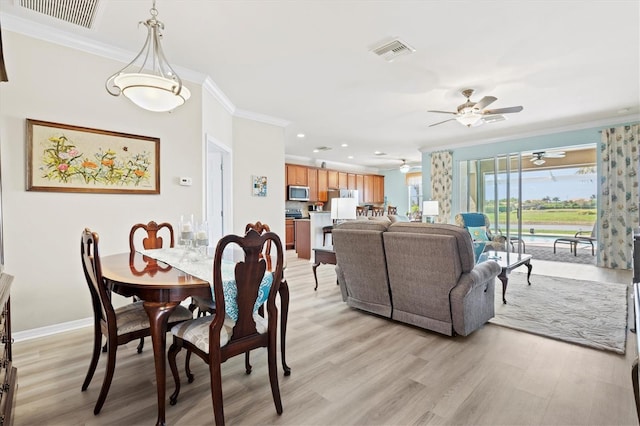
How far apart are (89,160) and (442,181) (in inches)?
268

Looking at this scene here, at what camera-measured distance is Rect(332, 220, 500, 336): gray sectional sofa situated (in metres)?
2.49

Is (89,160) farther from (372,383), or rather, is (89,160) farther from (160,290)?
(372,383)

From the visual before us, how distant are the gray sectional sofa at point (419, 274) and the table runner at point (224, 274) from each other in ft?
4.46

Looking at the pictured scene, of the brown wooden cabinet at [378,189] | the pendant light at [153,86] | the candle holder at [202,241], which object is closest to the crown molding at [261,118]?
the pendant light at [153,86]

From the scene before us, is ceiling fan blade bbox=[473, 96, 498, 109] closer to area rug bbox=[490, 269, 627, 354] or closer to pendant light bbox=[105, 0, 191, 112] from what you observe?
area rug bbox=[490, 269, 627, 354]

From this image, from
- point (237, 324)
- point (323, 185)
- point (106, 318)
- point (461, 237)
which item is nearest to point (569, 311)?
point (461, 237)

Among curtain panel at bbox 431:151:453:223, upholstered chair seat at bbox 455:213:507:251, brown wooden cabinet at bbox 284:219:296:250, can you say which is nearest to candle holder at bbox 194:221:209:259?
upholstered chair seat at bbox 455:213:507:251

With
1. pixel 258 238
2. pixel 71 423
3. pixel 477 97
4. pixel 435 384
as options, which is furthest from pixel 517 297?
pixel 71 423

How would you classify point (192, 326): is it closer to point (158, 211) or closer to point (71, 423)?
point (71, 423)

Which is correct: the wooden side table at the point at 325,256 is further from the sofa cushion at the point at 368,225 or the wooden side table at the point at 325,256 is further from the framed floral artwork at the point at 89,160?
the framed floral artwork at the point at 89,160

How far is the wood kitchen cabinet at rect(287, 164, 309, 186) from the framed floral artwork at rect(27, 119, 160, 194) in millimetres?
5250

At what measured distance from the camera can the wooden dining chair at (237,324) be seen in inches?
59.3

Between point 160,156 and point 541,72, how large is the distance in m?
4.35

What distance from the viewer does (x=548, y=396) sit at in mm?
1821
